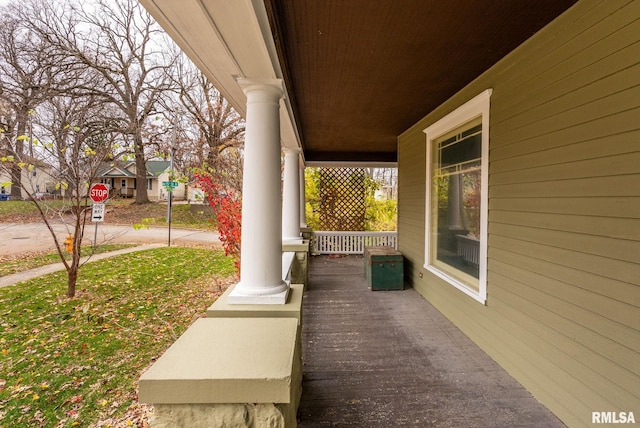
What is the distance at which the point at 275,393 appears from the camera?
1118 mm

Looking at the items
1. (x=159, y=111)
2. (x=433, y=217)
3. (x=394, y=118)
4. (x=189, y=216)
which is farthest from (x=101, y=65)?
(x=433, y=217)

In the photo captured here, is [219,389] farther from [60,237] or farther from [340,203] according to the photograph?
[60,237]

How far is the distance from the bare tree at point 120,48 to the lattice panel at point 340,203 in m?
6.47

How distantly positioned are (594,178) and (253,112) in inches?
83.6

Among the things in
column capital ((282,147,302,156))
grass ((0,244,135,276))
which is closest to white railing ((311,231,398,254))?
column capital ((282,147,302,156))

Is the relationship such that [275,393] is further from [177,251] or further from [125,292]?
[177,251]

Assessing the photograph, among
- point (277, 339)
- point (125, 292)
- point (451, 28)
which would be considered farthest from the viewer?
point (125, 292)

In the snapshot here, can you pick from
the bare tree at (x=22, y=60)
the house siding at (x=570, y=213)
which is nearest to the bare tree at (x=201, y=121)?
the bare tree at (x=22, y=60)

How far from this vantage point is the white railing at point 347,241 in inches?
318

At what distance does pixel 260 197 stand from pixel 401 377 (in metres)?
1.73

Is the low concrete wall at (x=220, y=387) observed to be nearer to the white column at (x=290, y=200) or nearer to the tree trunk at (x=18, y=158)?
the white column at (x=290, y=200)

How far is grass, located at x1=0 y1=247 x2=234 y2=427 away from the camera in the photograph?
247cm

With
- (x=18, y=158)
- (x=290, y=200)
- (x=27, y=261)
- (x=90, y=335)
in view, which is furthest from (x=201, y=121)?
(x=90, y=335)

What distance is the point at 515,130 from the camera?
2.42 m
